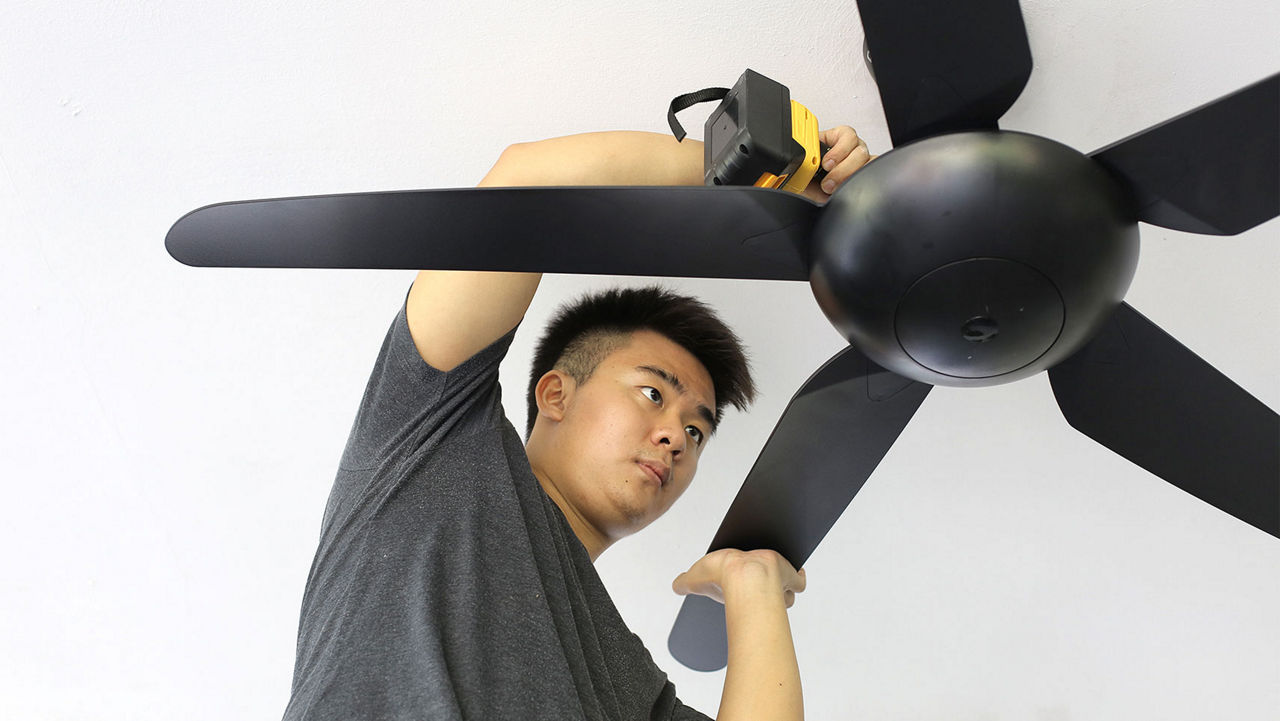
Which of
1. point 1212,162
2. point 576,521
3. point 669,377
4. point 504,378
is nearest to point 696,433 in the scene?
point 669,377

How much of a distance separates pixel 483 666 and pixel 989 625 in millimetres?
1171

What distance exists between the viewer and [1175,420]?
0.92 m

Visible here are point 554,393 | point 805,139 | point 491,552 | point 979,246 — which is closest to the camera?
point 979,246

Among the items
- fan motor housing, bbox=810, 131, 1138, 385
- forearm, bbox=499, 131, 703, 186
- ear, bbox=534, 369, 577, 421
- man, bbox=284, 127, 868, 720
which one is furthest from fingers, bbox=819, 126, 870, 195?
ear, bbox=534, 369, 577, 421

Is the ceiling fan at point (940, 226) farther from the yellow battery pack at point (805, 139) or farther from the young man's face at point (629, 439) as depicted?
the young man's face at point (629, 439)

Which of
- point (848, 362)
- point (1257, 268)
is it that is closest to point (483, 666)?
point (848, 362)

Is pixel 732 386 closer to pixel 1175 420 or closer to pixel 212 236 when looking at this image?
pixel 1175 420

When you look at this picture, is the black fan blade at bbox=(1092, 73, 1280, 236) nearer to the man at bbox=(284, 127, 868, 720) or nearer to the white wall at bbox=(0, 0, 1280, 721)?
the man at bbox=(284, 127, 868, 720)

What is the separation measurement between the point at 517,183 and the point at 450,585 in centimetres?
39

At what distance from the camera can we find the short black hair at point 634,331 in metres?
1.39

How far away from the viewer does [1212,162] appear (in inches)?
29.0

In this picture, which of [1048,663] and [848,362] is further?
[1048,663]

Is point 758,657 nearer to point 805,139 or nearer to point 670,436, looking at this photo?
point 670,436

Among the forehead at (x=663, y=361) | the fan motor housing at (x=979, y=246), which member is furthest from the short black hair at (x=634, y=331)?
the fan motor housing at (x=979, y=246)
